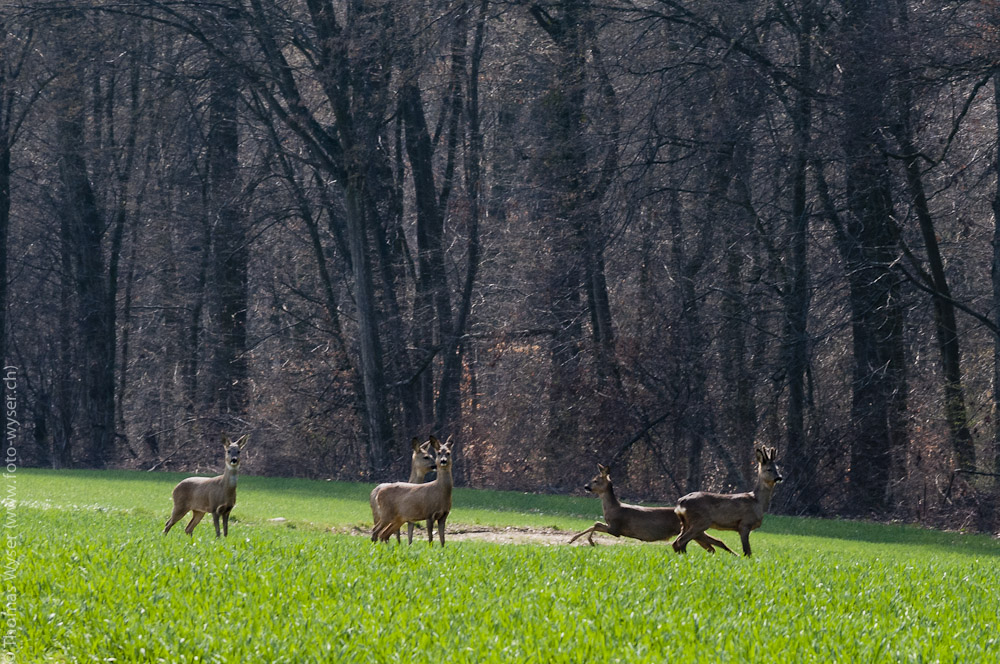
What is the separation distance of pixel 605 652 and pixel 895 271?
17.6 meters

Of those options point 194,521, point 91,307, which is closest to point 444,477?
point 194,521

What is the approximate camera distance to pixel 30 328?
4125cm

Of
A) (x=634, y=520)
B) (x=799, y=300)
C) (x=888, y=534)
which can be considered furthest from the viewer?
(x=799, y=300)

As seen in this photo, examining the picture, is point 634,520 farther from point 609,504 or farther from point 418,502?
point 418,502

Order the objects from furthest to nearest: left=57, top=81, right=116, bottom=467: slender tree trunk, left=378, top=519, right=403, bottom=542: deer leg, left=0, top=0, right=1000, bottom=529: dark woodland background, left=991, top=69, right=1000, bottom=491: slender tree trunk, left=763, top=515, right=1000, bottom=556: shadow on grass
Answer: left=57, top=81, right=116, bottom=467: slender tree trunk
left=0, top=0, right=1000, bottom=529: dark woodland background
left=991, top=69, right=1000, bottom=491: slender tree trunk
left=763, top=515, right=1000, bottom=556: shadow on grass
left=378, top=519, right=403, bottom=542: deer leg

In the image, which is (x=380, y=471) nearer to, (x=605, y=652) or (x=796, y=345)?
(x=796, y=345)

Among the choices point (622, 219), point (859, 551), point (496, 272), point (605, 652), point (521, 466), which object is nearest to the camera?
point (605, 652)

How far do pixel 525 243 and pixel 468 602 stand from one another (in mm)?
22951

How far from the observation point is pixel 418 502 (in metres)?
13.8

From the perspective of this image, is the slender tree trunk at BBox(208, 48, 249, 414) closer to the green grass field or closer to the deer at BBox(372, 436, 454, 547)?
the green grass field

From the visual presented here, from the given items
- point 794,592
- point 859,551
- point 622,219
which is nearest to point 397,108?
point 622,219

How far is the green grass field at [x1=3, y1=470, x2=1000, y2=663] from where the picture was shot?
7.93 meters

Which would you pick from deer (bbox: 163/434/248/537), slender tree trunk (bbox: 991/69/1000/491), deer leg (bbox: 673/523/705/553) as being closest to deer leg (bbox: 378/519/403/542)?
deer (bbox: 163/434/248/537)

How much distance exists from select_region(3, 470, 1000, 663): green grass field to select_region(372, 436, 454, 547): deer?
0.45 meters
